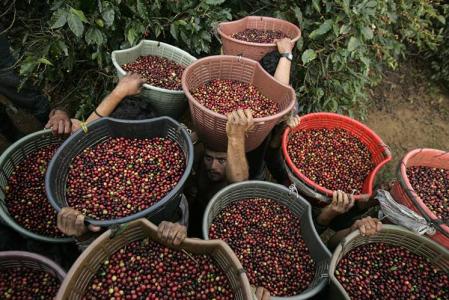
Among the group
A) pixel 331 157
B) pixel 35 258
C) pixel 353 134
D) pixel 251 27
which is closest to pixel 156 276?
pixel 35 258

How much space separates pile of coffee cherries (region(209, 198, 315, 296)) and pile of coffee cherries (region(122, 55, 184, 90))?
980 millimetres

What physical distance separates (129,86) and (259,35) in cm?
122

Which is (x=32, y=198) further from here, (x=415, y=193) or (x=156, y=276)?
(x=415, y=193)

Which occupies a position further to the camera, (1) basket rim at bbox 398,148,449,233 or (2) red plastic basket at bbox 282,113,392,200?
(2) red plastic basket at bbox 282,113,392,200

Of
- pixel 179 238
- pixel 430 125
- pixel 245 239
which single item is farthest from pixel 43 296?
pixel 430 125

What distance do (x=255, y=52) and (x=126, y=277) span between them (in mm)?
1744

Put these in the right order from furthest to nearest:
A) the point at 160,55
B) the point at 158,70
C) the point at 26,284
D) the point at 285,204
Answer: the point at 160,55 → the point at 158,70 → the point at 285,204 → the point at 26,284

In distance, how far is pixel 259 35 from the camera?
8.86 ft

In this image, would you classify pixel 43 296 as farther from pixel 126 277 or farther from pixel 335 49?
pixel 335 49

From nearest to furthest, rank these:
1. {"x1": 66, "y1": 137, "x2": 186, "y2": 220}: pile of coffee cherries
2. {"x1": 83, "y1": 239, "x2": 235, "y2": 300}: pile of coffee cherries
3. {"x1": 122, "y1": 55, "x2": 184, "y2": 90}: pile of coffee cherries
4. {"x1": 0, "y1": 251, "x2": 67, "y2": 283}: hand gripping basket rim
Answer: {"x1": 83, "y1": 239, "x2": 235, "y2": 300}: pile of coffee cherries, {"x1": 0, "y1": 251, "x2": 67, "y2": 283}: hand gripping basket rim, {"x1": 66, "y1": 137, "x2": 186, "y2": 220}: pile of coffee cherries, {"x1": 122, "y1": 55, "x2": 184, "y2": 90}: pile of coffee cherries

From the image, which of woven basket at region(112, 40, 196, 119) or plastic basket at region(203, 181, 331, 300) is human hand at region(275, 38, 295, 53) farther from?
plastic basket at region(203, 181, 331, 300)

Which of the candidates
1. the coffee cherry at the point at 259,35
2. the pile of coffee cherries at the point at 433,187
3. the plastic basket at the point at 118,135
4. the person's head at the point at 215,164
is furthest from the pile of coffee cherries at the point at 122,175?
the pile of coffee cherries at the point at 433,187

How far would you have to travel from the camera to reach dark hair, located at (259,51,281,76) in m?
2.36

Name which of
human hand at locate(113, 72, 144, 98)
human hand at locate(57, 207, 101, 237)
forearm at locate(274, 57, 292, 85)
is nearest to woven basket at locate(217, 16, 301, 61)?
forearm at locate(274, 57, 292, 85)
